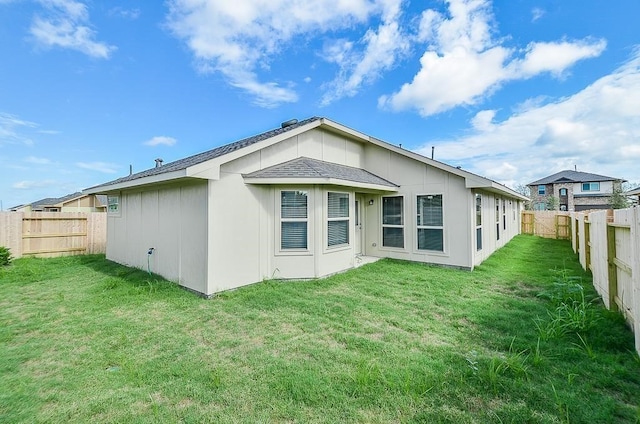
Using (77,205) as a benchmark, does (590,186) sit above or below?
above

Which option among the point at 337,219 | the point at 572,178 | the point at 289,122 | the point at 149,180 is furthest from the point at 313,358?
the point at 572,178

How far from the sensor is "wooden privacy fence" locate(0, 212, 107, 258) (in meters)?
9.47

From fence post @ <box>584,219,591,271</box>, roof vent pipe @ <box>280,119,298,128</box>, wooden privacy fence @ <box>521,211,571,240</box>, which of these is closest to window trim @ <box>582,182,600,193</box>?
wooden privacy fence @ <box>521,211,571,240</box>

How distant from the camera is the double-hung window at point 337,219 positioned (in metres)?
7.15

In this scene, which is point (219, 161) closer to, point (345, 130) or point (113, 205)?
point (345, 130)

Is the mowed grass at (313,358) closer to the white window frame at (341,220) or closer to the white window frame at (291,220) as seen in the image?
the white window frame at (291,220)

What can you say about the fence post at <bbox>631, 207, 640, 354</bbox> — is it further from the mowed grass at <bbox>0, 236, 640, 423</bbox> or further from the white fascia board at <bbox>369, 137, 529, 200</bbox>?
the white fascia board at <bbox>369, 137, 529, 200</bbox>

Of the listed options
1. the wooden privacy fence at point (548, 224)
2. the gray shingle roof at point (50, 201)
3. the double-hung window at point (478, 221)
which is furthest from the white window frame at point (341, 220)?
the gray shingle roof at point (50, 201)

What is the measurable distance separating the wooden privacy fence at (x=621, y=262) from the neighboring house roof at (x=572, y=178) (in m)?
41.3

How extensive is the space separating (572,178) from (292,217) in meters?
45.7

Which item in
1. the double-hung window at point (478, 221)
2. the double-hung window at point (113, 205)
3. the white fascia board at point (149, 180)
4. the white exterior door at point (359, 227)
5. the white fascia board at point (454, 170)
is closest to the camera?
the white fascia board at point (149, 180)

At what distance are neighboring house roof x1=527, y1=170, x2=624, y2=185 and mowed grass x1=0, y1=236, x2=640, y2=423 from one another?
41.3 metres

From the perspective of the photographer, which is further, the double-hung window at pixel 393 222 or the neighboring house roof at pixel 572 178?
the neighboring house roof at pixel 572 178

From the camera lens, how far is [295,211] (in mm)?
6742
